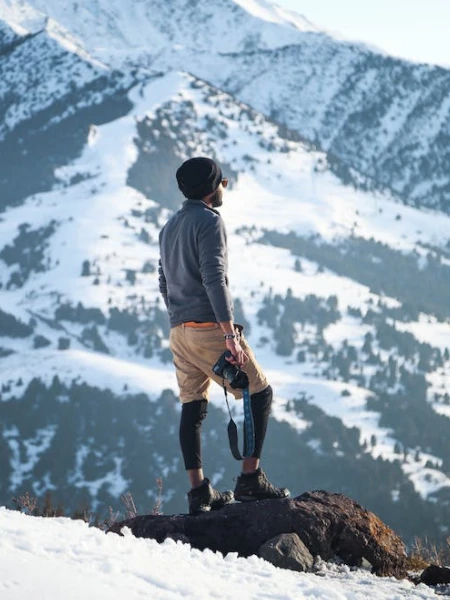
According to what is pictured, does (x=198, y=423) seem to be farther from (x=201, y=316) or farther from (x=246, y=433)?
(x=201, y=316)

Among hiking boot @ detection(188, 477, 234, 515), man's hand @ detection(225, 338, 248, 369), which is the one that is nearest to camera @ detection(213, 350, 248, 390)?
man's hand @ detection(225, 338, 248, 369)

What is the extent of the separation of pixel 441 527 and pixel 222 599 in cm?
17085

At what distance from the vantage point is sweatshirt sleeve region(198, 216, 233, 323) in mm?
8000

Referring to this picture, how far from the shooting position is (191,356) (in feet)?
27.8

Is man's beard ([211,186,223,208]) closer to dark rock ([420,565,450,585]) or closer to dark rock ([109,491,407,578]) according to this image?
dark rock ([109,491,407,578])

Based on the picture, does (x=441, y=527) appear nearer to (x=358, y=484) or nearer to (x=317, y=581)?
(x=358, y=484)

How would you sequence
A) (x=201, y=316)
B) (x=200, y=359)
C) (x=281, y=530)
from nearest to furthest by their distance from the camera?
1. (x=201, y=316)
2. (x=200, y=359)
3. (x=281, y=530)

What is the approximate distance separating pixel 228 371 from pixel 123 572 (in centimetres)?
306

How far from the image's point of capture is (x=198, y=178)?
27.7ft

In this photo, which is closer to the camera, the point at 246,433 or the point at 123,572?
the point at 123,572

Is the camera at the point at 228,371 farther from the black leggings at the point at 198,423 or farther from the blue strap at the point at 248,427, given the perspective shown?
the black leggings at the point at 198,423

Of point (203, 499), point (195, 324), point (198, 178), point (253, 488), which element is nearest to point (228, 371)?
point (195, 324)

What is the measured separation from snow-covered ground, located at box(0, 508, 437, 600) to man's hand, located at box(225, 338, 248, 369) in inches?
68.8

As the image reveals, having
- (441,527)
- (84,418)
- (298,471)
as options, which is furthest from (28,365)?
(441,527)
